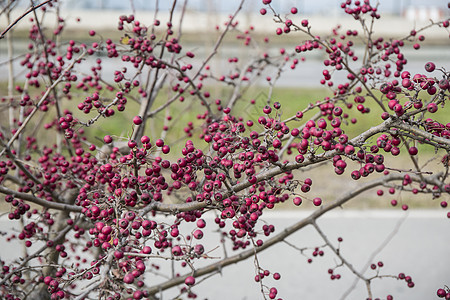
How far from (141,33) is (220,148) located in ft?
2.93

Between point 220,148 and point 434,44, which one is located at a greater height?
point 434,44

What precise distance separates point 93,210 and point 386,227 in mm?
5083

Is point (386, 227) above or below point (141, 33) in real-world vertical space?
above

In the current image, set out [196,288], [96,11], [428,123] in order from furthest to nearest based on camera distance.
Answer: [96,11] → [196,288] → [428,123]

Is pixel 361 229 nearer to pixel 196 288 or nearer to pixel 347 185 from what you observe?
pixel 347 185

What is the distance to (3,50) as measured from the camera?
16.6 metres

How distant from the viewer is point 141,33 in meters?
2.05

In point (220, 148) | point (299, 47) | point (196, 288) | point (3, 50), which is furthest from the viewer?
point (3, 50)

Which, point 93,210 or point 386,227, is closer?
point 93,210

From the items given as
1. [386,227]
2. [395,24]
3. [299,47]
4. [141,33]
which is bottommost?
[299,47]

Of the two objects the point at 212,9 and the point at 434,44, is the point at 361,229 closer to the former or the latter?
the point at 212,9

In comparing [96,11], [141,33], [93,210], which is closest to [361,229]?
[141,33]

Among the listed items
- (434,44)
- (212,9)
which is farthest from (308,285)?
(434,44)

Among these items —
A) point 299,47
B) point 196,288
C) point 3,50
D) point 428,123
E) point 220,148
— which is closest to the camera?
point 428,123
